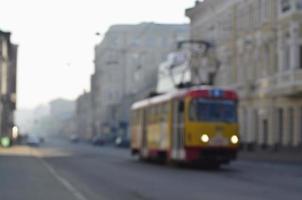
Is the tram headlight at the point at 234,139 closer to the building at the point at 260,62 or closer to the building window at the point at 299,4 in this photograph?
the building at the point at 260,62

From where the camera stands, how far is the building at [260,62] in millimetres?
56312

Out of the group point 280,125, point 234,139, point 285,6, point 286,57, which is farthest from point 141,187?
point 280,125

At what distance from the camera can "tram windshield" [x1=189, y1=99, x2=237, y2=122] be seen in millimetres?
34281

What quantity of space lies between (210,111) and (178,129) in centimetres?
169

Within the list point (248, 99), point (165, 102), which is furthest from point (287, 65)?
point (165, 102)

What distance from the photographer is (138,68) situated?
14175 centimetres

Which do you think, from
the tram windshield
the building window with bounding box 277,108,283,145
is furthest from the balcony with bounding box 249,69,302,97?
the tram windshield

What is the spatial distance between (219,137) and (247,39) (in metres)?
32.9

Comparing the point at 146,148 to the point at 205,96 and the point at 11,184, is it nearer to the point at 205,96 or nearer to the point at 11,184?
the point at 205,96

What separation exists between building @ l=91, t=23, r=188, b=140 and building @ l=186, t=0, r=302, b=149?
204 feet

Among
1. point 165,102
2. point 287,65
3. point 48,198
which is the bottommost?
point 48,198

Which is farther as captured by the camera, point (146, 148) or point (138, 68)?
point (138, 68)

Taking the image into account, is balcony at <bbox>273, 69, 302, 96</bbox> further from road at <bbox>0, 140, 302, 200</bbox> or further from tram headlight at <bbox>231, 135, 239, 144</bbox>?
road at <bbox>0, 140, 302, 200</bbox>

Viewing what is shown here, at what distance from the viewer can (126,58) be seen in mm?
148625
